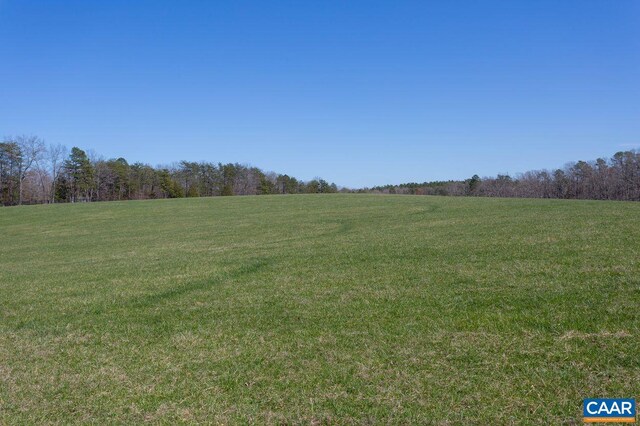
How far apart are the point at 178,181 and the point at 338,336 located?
93.6 metres

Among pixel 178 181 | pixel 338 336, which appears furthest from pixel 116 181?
pixel 338 336

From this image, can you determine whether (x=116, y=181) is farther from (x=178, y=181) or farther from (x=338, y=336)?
(x=338, y=336)

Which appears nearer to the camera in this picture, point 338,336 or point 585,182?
point 338,336

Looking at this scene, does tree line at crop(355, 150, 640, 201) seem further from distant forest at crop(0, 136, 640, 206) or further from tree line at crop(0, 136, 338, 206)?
tree line at crop(0, 136, 338, 206)

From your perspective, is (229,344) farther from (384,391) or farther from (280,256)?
(280,256)

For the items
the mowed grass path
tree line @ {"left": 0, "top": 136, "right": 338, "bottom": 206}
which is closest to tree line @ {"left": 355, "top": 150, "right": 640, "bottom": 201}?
tree line @ {"left": 0, "top": 136, "right": 338, "bottom": 206}

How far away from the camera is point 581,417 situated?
11.5 feet

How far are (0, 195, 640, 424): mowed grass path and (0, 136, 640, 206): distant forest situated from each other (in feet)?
→ 243

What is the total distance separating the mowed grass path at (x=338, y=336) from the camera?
12.8 feet

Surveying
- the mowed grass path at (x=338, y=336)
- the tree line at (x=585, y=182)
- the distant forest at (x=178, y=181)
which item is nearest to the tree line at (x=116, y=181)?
the distant forest at (x=178, y=181)

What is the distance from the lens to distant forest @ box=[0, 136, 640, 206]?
239 feet

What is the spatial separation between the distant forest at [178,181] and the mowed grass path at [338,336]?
243 feet

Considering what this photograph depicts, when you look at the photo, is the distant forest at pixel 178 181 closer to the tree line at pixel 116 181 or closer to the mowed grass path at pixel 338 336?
the tree line at pixel 116 181

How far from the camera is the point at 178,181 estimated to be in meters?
93.3
